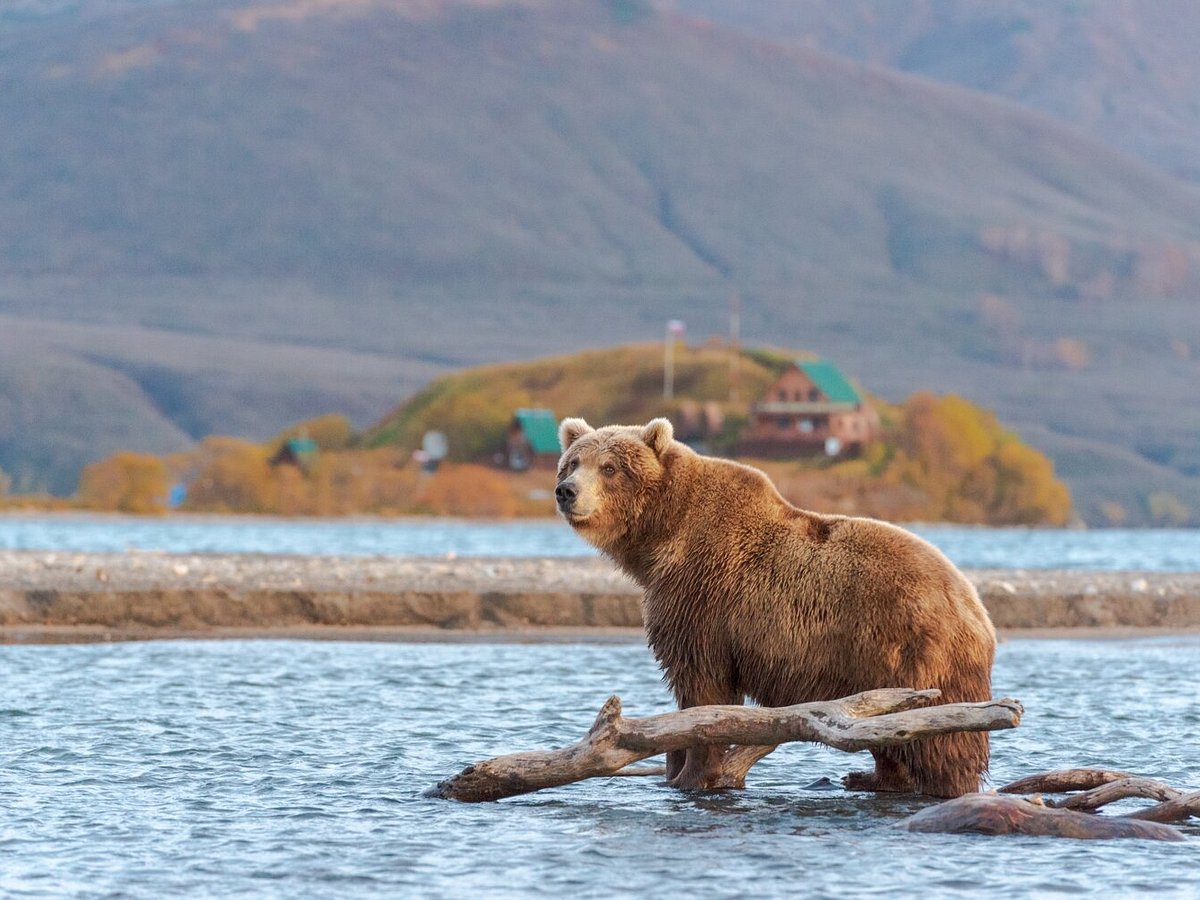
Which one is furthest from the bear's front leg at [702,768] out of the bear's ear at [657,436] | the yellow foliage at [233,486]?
the yellow foliage at [233,486]

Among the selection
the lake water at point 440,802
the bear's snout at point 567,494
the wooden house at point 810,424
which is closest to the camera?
the lake water at point 440,802

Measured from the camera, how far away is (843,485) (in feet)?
387

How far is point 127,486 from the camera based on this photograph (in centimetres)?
11088

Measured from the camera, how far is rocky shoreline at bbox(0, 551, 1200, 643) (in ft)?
85.6

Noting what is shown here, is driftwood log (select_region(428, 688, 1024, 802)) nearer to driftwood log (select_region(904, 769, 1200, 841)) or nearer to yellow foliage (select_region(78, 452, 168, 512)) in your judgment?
driftwood log (select_region(904, 769, 1200, 841))

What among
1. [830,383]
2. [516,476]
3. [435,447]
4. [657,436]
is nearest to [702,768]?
[657,436]

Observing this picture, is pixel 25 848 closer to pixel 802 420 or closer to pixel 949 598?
pixel 949 598

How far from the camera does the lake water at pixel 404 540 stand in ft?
208

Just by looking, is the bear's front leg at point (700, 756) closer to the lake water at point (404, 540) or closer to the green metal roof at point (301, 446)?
the lake water at point (404, 540)

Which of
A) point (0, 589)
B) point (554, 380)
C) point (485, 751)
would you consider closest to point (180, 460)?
point (554, 380)

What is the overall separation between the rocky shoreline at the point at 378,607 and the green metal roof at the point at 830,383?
329 feet

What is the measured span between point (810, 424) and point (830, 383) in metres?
5.19

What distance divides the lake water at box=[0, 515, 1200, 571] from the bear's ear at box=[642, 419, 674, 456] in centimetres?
3936

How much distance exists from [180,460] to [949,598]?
4695 inches
